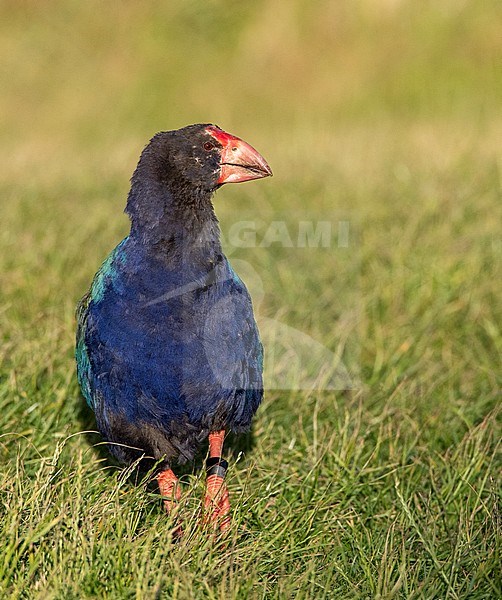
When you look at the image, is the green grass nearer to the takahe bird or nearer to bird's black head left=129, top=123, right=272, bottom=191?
the takahe bird

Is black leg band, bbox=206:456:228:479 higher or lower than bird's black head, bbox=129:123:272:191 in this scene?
lower

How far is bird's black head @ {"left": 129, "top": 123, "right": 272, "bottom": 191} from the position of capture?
2.61 metres

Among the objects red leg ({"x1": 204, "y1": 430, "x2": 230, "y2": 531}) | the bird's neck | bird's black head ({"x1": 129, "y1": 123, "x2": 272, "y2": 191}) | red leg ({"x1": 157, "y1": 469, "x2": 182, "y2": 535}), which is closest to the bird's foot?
red leg ({"x1": 204, "y1": 430, "x2": 230, "y2": 531})

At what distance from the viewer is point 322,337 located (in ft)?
13.4

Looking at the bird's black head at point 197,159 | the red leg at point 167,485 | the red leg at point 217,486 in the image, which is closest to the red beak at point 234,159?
the bird's black head at point 197,159

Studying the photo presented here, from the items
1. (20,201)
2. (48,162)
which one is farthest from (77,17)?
(20,201)

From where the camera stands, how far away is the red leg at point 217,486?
254 centimetres

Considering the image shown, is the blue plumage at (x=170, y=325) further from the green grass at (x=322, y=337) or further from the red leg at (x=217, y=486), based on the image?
the green grass at (x=322, y=337)

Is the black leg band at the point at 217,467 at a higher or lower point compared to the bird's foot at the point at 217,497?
higher

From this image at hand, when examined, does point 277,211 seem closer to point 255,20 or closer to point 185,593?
point 185,593

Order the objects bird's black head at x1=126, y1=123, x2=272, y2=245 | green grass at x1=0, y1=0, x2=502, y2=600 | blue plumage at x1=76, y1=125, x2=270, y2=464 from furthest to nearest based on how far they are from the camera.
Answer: bird's black head at x1=126, y1=123, x2=272, y2=245 → blue plumage at x1=76, y1=125, x2=270, y2=464 → green grass at x1=0, y1=0, x2=502, y2=600

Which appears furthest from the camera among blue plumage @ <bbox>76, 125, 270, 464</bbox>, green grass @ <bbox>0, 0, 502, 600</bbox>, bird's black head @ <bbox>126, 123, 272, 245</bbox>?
bird's black head @ <bbox>126, 123, 272, 245</bbox>

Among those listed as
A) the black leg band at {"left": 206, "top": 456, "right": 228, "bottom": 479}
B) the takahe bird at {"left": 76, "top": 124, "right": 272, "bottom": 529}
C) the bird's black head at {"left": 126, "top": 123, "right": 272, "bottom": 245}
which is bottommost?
the black leg band at {"left": 206, "top": 456, "right": 228, "bottom": 479}

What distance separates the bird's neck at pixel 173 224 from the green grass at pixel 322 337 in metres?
0.63
